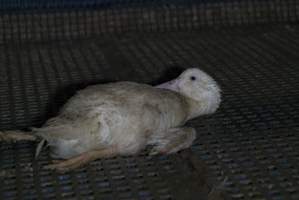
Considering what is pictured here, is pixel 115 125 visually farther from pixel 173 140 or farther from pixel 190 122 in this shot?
pixel 190 122

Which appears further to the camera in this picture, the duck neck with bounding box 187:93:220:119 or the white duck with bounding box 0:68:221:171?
the duck neck with bounding box 187:93:220:119

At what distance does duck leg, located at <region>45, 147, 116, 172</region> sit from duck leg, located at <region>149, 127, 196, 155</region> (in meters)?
0.17

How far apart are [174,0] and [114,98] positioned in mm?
1907

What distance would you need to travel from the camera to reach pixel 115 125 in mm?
1724

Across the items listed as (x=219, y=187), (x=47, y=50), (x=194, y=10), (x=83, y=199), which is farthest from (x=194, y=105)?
(x=194, y=10)

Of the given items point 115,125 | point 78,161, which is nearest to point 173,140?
point 115,125

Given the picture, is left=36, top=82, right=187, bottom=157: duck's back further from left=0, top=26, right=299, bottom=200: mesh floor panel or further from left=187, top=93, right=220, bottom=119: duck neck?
left=187, top=93, right=220, bottom=119: duck neck

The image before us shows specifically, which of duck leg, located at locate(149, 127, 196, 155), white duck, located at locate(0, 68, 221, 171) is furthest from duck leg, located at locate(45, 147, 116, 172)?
duck leg, located at locate(149, 127, 196, 155)

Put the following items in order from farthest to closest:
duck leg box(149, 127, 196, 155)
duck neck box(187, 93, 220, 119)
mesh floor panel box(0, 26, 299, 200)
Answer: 1. duck neck box(187, 93, 220, 119)
2. duck leg box(149, 127, 196, 155)
3. mesh floor panel box(0, 26, 299, 200)

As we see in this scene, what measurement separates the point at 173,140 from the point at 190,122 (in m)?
0.26

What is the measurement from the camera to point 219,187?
1618mm

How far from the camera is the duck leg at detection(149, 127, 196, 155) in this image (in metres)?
1.80

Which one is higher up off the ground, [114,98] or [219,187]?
[114,98]

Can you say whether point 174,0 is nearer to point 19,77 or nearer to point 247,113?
point 19,77
